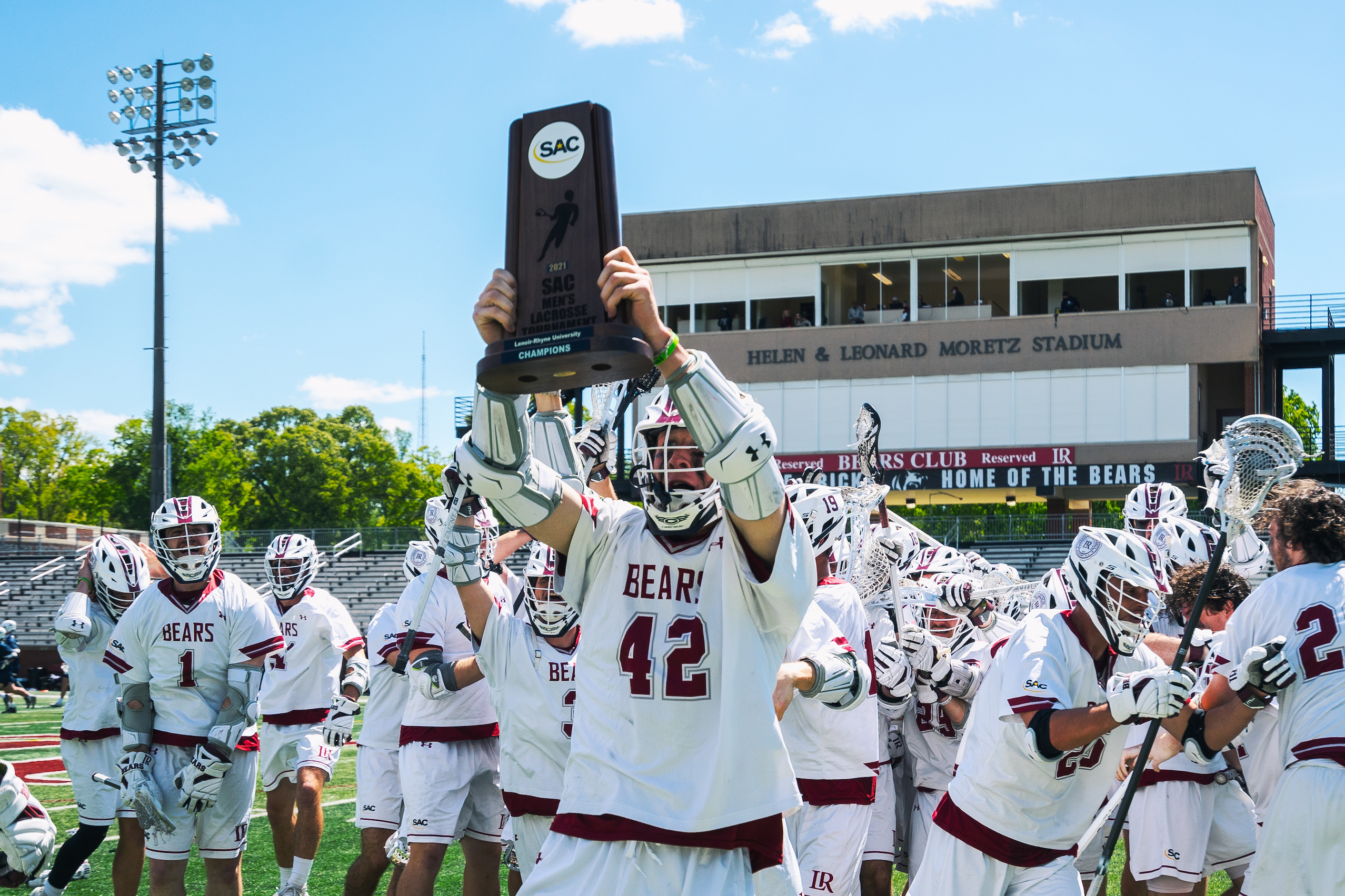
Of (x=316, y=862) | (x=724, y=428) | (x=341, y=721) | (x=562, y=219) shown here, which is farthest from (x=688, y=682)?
(x=316, y=862)

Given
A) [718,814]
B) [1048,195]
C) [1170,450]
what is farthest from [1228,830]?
[1048,195]

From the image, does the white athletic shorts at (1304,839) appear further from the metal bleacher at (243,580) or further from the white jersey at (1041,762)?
the metal bleacher at (243,580)

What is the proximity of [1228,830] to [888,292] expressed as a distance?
1315 inches

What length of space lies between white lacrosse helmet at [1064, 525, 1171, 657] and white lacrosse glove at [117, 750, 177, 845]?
187 inches

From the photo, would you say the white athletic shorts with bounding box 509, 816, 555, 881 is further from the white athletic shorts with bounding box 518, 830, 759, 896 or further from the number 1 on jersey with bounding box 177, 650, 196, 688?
the number 1 on jersey with bounding box 177, 650, 196, 688

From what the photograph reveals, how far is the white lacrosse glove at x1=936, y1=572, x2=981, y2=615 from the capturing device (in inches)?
296

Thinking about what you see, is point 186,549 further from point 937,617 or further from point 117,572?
point 937,617

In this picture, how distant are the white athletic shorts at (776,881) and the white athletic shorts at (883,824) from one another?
3255 mm

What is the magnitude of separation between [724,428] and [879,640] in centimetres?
451

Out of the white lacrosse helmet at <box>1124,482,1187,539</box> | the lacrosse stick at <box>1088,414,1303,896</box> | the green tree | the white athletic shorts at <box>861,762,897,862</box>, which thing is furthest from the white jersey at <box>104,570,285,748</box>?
the green tree

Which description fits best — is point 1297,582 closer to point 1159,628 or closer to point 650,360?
point 1159,628

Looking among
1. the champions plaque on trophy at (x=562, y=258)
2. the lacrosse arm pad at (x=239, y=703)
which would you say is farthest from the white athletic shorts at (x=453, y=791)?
the champions plaque on trophy at (x=562, y=258)

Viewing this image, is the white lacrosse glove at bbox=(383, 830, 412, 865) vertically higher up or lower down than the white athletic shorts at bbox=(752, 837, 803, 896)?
lower down

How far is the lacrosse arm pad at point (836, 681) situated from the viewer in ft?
13.5
